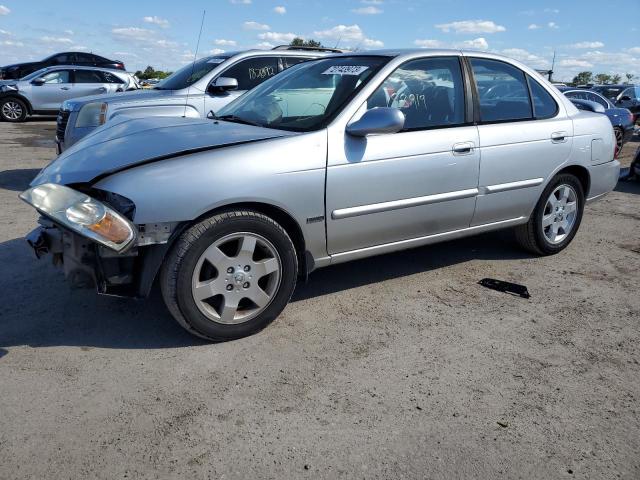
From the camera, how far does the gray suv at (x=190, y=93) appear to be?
673 centimetres

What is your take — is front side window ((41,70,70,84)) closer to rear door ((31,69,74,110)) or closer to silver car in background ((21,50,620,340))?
rear door ((31,69,74,110))

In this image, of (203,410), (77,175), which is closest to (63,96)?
(77,175)

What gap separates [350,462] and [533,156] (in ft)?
10.2

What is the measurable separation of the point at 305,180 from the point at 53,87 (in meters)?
15.8

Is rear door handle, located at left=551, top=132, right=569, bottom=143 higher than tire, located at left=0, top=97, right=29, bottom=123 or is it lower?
higher

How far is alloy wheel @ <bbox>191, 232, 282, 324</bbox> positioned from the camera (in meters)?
3.19

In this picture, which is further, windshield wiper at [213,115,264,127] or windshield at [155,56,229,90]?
windshield at [155,56,229,90]

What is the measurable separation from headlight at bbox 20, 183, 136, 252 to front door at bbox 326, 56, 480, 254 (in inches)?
48.5

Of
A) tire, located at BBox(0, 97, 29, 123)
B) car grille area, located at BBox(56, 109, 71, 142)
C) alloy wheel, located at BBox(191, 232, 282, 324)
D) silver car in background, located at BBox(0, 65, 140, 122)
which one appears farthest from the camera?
tire, located at BBox(0, 97, 29, 123)

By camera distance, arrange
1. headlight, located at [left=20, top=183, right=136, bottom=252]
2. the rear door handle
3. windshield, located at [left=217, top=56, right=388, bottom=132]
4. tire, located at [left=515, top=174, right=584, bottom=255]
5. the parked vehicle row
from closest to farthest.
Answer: headlight, located at [left=20, top=183, right=136, bottom=252] < windshield, located at [left=217, top=56, right=388, bottom=132] < the rear door handle < tire, located at [left=515, top=174, right=584, bottom=255] < the parked vehicle row

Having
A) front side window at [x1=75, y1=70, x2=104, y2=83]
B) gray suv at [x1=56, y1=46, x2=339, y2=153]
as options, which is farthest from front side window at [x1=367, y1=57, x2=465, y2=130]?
front side window at [x1=75, y1=70, x2=104, y2=83]

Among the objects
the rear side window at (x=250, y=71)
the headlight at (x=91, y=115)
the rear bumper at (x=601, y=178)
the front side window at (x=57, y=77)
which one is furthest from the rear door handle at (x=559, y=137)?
the front side window at (x=57, y=77)

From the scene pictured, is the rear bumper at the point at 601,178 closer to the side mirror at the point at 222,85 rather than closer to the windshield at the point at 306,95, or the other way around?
the windshield at the point at 306,95

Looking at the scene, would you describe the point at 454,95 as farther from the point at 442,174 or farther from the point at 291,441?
the point at 291,441
